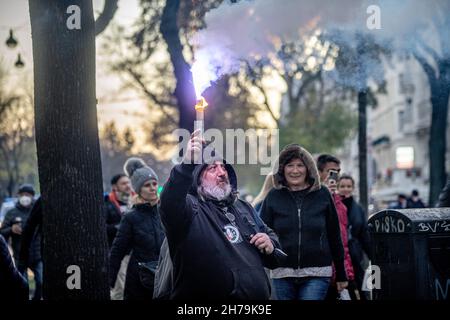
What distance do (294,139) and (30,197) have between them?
1623cm

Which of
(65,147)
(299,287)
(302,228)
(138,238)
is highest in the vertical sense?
(65,147)

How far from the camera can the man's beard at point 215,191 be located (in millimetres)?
4770

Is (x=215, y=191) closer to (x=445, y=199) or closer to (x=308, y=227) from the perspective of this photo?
(x=308, y=227)

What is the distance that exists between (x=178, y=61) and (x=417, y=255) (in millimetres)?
5849

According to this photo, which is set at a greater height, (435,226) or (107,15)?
(107,15)

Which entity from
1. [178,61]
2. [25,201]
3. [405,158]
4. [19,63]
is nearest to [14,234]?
[25,201]

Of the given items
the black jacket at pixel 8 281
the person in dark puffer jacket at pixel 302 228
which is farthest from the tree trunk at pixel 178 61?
the black jacket at pixel 8 281

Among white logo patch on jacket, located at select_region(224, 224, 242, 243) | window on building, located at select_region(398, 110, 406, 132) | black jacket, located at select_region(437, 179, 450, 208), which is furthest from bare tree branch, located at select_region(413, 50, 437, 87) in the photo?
window on building, located at select_region(398, 110, 406, 132)

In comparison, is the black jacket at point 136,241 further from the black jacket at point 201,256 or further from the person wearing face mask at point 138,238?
the black jacket at point 201,256

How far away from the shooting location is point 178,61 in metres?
10.7

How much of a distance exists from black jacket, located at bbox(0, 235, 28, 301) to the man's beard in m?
1.25

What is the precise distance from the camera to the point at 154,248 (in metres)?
6.63
